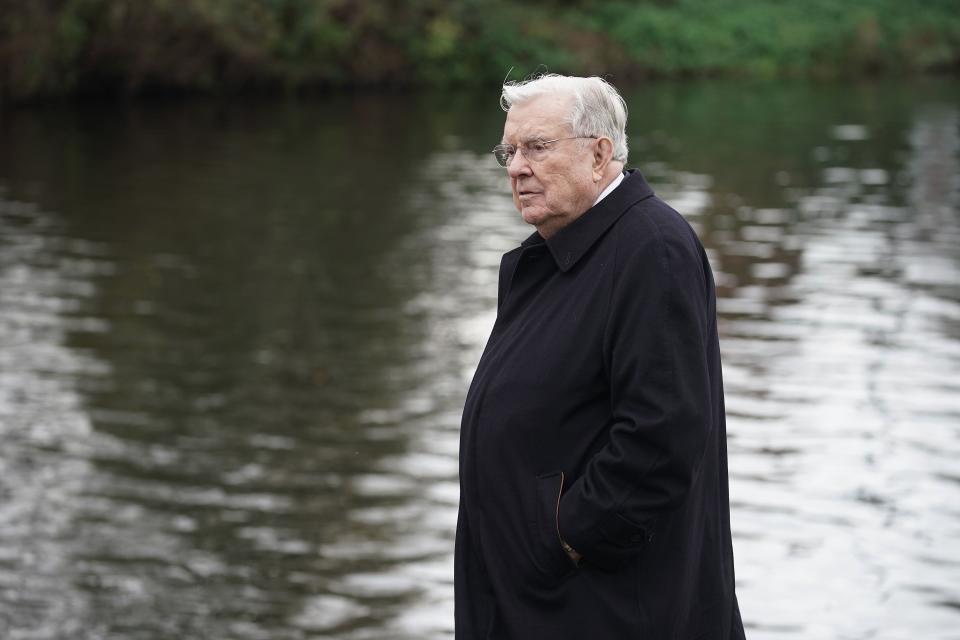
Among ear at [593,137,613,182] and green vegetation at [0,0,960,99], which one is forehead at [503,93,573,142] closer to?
ear at [593,137,613,182]

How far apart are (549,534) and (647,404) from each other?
33 centimetres

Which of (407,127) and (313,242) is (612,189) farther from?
(407,127)

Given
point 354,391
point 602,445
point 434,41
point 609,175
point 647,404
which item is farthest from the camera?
point 434,41

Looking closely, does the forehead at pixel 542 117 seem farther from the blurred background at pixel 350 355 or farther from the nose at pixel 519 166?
the blurred background at pixel 350 355

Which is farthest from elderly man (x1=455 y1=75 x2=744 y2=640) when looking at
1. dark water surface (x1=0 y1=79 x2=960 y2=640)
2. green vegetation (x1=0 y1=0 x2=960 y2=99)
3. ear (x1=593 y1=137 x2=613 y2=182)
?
green vegetation (x1=0 y1=0 x2=960 y2=99)

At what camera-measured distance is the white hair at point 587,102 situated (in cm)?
274

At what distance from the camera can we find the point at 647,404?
2578 mm

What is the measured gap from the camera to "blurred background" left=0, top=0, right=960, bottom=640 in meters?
5.19

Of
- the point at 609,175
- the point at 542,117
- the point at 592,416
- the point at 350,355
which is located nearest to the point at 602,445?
the point at 592,416

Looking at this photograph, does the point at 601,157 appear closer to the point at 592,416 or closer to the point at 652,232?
the point at 652,232

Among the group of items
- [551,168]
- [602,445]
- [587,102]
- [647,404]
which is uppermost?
[587,102]

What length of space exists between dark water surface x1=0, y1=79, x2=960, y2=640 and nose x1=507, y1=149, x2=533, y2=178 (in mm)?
2420

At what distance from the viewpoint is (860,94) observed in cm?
2972

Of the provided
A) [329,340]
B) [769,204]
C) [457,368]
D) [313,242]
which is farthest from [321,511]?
[769,204]
